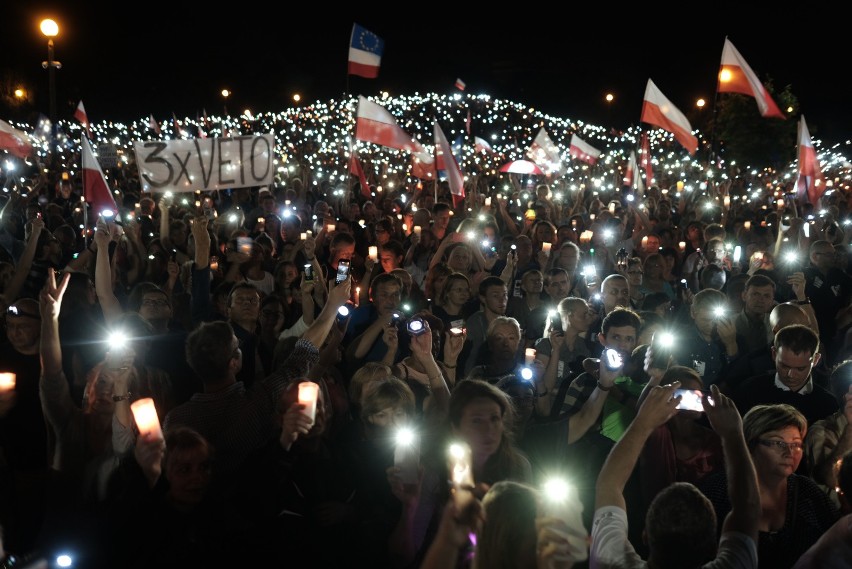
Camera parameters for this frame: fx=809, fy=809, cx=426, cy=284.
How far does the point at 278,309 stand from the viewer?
6.59 meters

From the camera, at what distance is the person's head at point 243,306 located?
6.10 m

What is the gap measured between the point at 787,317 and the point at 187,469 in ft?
14.2

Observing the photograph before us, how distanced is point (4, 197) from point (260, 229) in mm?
5955

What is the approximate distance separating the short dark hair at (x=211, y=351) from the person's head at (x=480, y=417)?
113 cm

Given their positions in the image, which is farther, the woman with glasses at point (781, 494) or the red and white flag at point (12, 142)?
the red and white flag at point (12, 142)

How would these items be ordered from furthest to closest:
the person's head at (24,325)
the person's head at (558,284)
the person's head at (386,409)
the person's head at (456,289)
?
1. the person's head at (558,284)
2. the person's head at (456,289)
3. the person's head at (24,325)
4. the person's head at (386,409)

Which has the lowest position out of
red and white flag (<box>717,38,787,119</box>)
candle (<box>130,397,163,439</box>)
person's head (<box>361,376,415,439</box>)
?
person's head (<box>361,376,415,439</box>)

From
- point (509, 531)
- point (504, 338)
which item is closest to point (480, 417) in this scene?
point (509, 531)

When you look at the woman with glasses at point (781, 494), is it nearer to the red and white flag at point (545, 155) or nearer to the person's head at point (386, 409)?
the person's head at point (386, 409)

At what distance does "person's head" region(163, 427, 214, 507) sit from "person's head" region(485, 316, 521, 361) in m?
2.57

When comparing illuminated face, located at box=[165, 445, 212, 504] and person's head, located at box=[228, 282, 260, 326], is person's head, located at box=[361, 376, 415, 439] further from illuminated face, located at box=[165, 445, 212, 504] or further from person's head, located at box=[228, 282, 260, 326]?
person's head, located at box=[228, 282, 260, 326]

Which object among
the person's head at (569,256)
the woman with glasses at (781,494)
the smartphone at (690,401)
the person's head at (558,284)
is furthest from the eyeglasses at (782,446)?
the person's head at (569,256)

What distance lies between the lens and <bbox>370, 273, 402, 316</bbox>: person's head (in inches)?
250

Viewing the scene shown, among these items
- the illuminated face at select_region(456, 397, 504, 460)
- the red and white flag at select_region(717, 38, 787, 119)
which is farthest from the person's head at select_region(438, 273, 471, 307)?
the red and white flag at select_region(717, 38, 787, 119)
